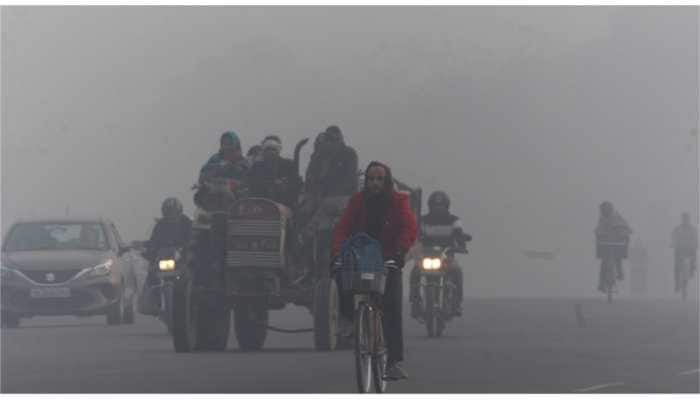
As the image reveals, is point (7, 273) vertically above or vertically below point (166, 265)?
below

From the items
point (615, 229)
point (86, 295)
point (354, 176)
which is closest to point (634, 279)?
point (615, 229)

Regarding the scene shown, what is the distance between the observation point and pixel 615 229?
1649 inches

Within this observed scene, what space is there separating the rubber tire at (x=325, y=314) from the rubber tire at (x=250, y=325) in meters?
0.89

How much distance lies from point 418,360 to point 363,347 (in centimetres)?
594

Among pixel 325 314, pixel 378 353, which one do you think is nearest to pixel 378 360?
pixel 378 353

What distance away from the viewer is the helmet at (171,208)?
29797mm

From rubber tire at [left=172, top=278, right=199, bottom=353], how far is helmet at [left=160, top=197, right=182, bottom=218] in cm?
545

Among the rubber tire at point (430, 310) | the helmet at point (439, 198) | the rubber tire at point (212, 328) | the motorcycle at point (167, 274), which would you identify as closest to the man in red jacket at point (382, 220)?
the rubber tire at point (212, 328)

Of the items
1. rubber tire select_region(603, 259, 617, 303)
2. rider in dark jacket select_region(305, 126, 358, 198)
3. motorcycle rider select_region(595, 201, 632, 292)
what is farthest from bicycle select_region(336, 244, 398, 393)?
rubber tire select_region(603, 259, 617, 303)

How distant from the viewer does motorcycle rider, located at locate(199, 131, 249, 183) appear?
24672mm

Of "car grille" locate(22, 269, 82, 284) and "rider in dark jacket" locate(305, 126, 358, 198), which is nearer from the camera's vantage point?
"rider in dark jacket" locate(305, 126, 358, 198)

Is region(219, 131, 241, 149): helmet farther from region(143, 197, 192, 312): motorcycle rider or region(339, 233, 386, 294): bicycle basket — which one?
region(339, 233, 386, 294): bicycle basket

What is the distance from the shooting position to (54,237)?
110 ft

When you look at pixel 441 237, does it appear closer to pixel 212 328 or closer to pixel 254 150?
pixel 254 150
